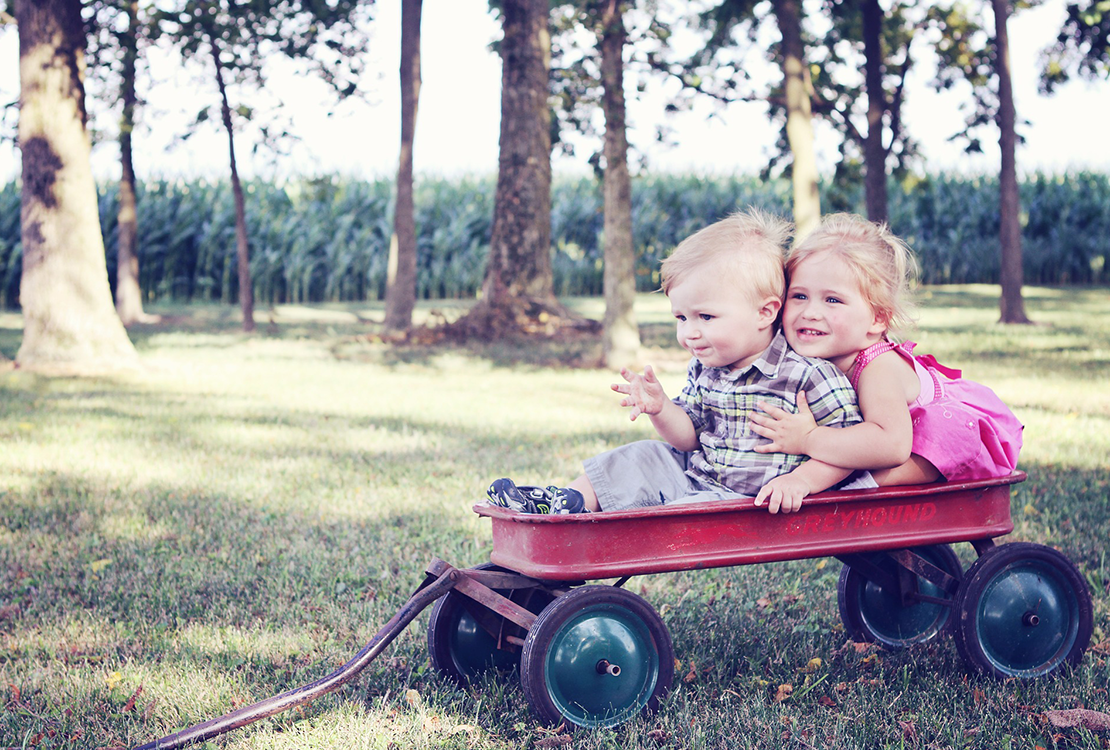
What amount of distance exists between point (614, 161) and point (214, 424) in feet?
15.2

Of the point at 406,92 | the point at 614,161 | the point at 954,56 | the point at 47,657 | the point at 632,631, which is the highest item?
the point at 954,56

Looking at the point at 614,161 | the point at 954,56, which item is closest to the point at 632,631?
the point at 614,161

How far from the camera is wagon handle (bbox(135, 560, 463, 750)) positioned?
246 cm

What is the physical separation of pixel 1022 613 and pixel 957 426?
2.23 feet

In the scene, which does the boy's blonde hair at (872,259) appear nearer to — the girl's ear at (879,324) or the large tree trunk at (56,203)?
the girl's ear at (879,324)

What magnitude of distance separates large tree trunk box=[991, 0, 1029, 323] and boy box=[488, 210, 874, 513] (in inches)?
507

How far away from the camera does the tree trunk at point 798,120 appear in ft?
Result: 37.2

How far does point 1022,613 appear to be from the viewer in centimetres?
308

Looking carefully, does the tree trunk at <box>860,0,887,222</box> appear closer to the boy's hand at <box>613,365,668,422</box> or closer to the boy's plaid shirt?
the boy's plaid shirt

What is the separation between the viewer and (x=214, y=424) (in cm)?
710

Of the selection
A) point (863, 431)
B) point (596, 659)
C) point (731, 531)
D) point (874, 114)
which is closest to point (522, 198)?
point (874, 114)

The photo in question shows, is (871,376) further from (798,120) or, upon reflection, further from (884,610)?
(798,120)

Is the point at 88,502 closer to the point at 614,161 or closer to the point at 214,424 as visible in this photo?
the point at 214,424

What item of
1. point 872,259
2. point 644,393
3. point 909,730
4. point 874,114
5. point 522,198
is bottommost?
point 909,730
